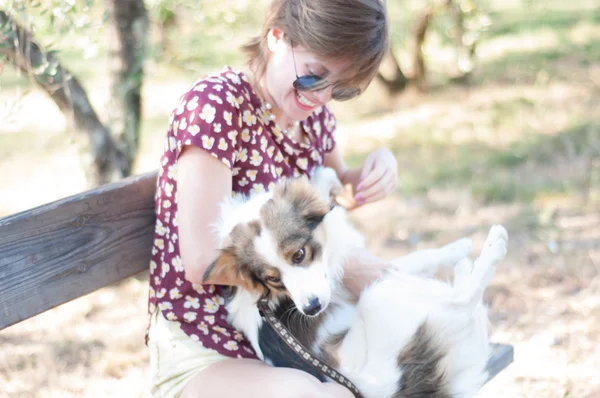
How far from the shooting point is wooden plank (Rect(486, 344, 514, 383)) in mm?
2545

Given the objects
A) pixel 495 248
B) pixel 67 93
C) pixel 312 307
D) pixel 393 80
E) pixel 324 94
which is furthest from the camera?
pixel 393 80

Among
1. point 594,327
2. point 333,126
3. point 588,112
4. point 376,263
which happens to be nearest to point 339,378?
point 376,263

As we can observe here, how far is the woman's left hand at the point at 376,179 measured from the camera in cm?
258

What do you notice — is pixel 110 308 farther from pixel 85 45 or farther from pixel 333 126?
pixel 333 126

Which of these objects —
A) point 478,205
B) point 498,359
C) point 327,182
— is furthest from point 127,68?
point 478,205

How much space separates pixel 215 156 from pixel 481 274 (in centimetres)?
98

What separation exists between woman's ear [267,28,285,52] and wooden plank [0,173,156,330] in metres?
0.64

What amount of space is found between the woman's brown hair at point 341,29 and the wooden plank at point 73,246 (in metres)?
0.75

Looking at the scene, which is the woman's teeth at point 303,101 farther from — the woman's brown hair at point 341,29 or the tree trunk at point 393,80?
the tree trunk at point 393,80

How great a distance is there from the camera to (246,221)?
83.6 inches

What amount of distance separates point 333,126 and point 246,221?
0.77 metres

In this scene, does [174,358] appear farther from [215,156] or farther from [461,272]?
[461,272]

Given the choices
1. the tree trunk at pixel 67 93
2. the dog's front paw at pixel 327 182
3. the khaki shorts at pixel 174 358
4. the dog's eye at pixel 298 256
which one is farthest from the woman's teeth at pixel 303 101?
the tree trunk at pixel 67 93

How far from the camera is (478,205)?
17.0ft
